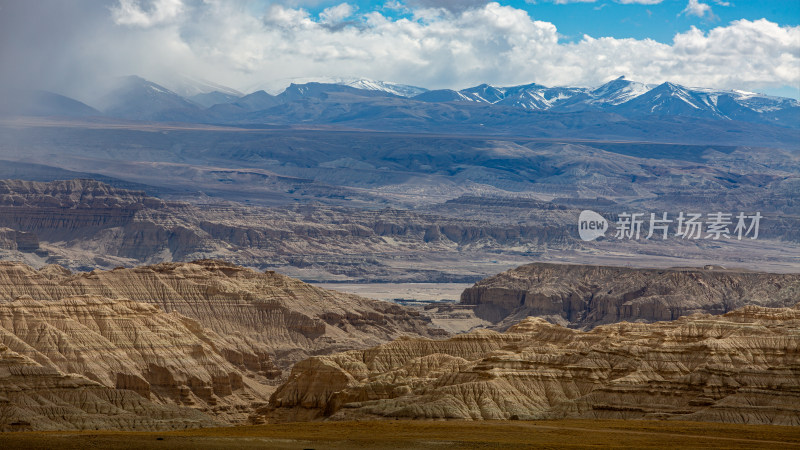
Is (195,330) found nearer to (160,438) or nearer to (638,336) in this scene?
(638,336)

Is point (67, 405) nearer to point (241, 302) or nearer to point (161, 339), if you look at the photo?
point (161, 339)

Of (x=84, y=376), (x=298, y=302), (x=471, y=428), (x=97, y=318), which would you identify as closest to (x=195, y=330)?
(x=97, y=318)

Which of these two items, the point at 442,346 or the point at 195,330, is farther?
the point at 195,330

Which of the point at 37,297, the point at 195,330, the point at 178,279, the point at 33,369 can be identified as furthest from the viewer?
the point at 178,279

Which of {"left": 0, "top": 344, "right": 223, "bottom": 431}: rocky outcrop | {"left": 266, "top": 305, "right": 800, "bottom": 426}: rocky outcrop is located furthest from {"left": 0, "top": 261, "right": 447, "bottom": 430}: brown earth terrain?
{"left": 266, "top": 305, "right": 800, "bottom": 426}: rocky outcrop

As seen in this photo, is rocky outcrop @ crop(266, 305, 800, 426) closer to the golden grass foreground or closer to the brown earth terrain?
the golden grass foreground

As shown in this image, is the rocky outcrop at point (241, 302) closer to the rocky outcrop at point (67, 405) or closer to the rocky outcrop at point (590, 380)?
the rocky outcrop at point (590, 380)

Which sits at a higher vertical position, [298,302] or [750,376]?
[750,376]
